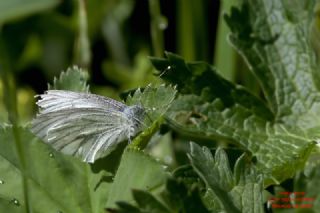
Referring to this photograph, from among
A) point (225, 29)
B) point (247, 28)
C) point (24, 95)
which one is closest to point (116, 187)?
point (247, 28)

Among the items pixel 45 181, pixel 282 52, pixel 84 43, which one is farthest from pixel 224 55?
pixel 45 181

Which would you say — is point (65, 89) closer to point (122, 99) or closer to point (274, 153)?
point (122, 99)

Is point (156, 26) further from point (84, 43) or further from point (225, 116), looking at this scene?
point (225, 116)

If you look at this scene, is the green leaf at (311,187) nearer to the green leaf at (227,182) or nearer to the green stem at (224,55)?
the green leaf at (227,182)

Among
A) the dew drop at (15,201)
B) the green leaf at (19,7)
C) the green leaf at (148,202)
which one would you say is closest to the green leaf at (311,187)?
the green leaf at (148,202)

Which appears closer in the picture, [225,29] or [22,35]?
[225,29]

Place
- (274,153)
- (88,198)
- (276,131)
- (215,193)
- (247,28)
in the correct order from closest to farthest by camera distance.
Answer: (215,193) → (88,198) → (274,153) → (276,131) → (247,28)

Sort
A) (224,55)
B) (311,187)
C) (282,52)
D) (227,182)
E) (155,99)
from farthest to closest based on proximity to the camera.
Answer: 1. (224,55)
2. (282,52)
3. (155,99)
4. (227,182)
5. (311,187)

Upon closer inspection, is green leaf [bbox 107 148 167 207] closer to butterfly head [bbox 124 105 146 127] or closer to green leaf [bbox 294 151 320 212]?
butterfly head [bbox 124 105 146 127]
